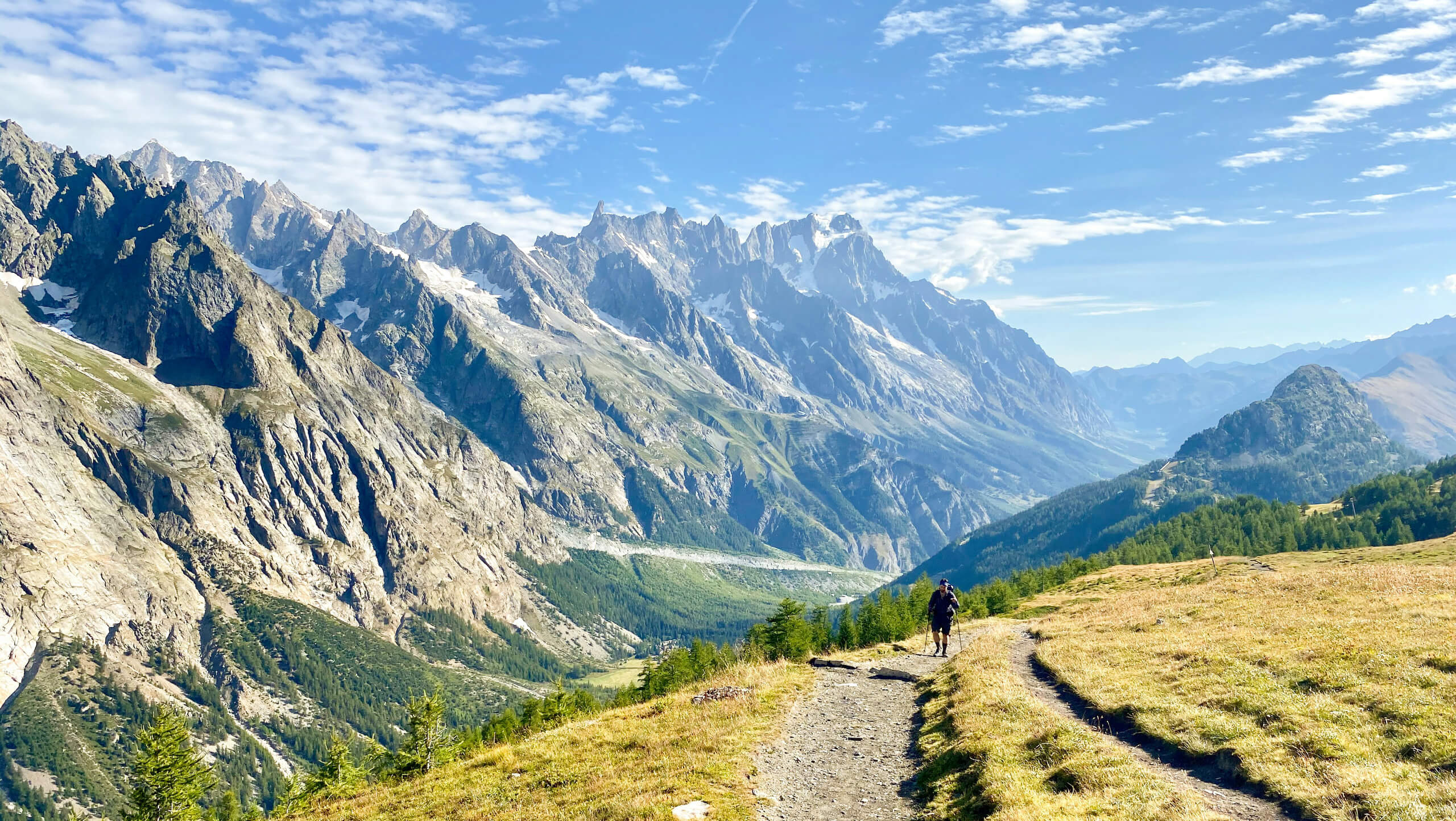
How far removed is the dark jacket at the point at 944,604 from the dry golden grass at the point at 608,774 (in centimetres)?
1402

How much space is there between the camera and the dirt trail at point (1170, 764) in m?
17.4

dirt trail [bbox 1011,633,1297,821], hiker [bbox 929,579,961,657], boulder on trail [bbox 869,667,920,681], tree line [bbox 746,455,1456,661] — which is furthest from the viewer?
tree line [bbox 746,455,1456,661]

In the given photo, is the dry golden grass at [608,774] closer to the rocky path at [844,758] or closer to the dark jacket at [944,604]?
the rocky path at [844,758]

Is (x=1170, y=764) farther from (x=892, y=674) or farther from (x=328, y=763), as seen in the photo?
(x=328, y=763)

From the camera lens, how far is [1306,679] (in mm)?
25500

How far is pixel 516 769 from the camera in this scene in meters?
25.9

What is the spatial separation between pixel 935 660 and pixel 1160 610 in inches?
689

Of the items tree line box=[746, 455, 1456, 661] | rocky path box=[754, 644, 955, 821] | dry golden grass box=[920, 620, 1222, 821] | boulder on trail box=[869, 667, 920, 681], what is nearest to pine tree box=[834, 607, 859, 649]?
tree line box=[746, 455, 1456, 661]

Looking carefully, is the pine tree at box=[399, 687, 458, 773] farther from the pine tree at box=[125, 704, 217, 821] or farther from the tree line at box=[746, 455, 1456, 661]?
the tree line at box=[746, 455, 1456, 661]

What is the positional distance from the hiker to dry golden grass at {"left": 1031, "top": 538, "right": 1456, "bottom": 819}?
17.1ft

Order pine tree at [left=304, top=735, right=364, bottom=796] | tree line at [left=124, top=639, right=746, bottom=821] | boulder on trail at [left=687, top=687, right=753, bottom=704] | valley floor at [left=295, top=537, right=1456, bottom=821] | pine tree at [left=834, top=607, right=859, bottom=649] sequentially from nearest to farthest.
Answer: valley floor at [left=295, top=537, right=1456, bottom=821] → boulder on trail at [left=687, top=687, right=753, bottom=704] → tree line at [left=124, top=639, right=746, bottom=821] → pine tree at [left=304, top=735, right=364, bottom=796] → pine tree at [left=834, top=607, right=859, bottom=649]

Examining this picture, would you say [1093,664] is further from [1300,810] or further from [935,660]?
[1300,810]

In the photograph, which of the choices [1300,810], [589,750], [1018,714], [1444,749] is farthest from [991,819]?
[589,750]

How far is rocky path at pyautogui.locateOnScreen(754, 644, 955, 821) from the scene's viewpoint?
20.4 m
